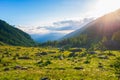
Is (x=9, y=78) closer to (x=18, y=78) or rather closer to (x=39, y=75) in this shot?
(x=18, y=78)

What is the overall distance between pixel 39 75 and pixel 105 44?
128945 mm

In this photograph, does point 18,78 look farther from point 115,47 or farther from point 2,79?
point 115,47

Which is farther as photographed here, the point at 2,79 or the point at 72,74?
the point at 72,74

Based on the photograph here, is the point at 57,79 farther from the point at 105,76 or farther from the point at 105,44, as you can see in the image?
the point at 105,44

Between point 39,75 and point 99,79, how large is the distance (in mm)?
15739

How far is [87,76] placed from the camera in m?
59.8

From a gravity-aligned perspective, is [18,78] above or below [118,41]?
below

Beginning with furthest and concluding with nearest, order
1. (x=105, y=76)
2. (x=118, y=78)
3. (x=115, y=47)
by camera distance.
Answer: (x=115, y=47), (x=105, y=76), (x=118, y=78)

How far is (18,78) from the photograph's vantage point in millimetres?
58219

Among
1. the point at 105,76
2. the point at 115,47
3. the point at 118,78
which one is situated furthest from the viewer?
the point at 115,47

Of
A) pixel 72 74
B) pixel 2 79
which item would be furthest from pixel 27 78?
pixel 72 74

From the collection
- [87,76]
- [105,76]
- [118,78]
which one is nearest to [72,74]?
[87,76]

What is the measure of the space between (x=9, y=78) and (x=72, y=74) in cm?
1683

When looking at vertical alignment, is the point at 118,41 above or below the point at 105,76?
above
